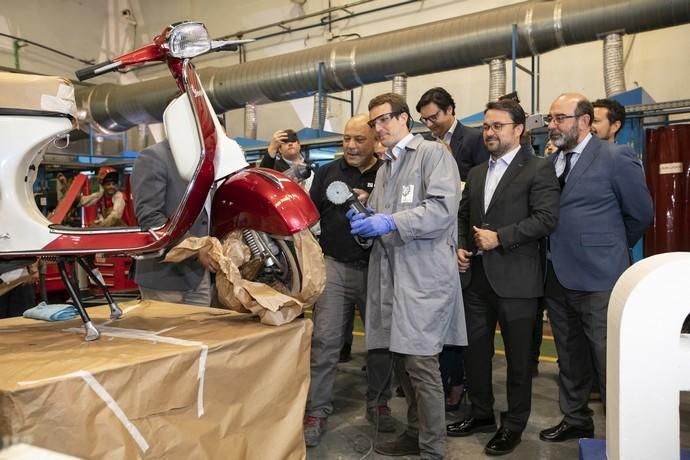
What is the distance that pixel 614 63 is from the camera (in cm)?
443

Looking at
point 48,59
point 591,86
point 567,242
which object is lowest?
point 567,242

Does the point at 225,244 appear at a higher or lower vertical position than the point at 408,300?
higher

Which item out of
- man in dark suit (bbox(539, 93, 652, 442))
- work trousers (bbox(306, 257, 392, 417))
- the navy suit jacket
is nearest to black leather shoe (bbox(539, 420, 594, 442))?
man in dark suit (bbox(539, 93, 652, 442))

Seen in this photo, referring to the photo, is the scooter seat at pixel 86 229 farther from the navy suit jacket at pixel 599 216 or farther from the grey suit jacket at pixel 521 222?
the navy suit jacket at pixel 599 216

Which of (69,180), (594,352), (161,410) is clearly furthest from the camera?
(69,180)

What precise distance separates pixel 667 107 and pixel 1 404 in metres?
4.03

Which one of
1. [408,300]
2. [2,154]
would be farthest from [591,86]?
[2,154]

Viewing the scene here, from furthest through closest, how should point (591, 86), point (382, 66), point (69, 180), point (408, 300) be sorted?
point (69, 180) → point (591, 86) → point (382, 66) → point (408, 300)

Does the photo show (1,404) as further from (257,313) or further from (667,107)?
(667,107)

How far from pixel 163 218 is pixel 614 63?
12.6ft

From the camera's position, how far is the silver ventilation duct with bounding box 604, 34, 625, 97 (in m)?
4.37

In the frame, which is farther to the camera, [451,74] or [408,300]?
[451,74]

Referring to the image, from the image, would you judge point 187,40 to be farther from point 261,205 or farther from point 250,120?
point 250,120

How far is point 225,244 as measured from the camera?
1.73 m
